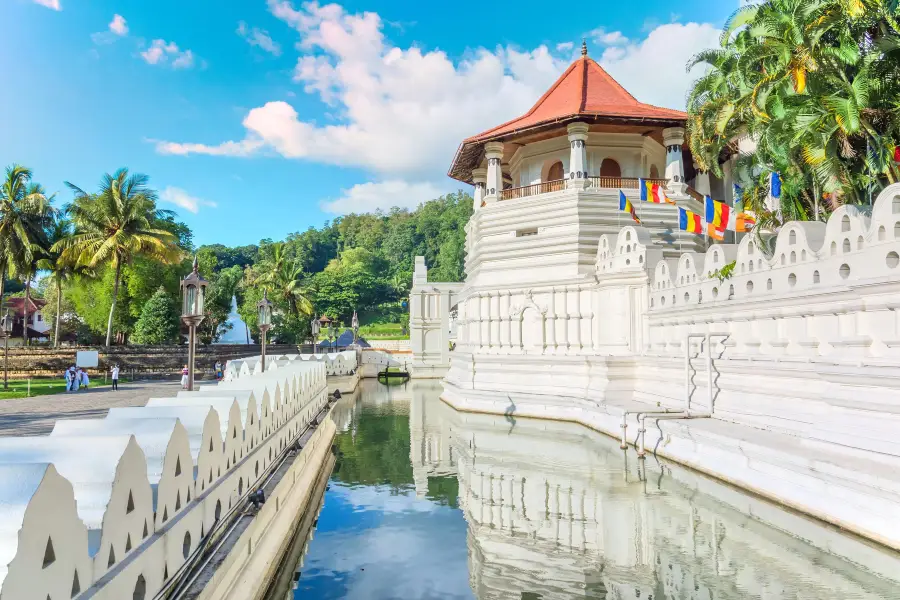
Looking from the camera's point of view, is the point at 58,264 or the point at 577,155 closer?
the point at 577,155

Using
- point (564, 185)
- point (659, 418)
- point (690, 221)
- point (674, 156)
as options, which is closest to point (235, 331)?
point (564, 185)

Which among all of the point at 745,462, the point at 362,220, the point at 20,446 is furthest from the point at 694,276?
the point at 362,220

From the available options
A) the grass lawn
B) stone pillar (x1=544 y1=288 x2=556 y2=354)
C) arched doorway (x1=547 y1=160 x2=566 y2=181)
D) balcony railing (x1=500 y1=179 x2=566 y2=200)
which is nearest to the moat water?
stone pillar (x1=544 y1=288 x2=556 y2=354)

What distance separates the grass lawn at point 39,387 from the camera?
2155 cm

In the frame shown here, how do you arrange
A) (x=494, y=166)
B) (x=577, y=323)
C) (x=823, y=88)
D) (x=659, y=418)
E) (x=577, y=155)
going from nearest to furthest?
(x=823, y=88)
(x=659, y=418)
(x=577, y=323)
(x=577, y=155)
(x=494, y=166)

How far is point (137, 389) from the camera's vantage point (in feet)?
78.6

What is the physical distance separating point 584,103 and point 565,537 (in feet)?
59.7

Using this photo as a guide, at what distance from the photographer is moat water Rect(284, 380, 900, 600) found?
6.41 meters

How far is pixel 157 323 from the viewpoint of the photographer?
34.8 m

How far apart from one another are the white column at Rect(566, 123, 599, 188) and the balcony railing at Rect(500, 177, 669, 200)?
1.24 feet

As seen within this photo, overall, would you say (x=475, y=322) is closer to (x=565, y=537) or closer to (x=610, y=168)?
(x=610, y=168)

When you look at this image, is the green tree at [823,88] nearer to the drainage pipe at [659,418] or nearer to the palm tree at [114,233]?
the drainage pipe at [659,418]

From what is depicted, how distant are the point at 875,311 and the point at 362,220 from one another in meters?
111

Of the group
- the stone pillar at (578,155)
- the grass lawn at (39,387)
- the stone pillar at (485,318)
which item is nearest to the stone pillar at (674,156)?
the stone pillar at (578,155)
